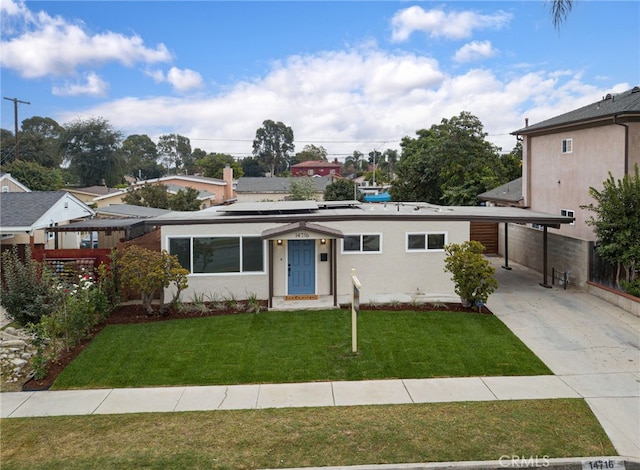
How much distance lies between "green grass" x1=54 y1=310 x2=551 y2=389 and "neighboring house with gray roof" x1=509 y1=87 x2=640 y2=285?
6.12m

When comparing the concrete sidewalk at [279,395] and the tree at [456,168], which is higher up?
the tree at [456,168]

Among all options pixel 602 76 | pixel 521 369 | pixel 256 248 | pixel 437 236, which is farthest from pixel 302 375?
pixel 602 76

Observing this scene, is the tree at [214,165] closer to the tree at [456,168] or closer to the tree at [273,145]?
the tree at [273,145]

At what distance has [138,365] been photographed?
34.6 feet

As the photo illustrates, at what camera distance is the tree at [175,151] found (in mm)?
113188

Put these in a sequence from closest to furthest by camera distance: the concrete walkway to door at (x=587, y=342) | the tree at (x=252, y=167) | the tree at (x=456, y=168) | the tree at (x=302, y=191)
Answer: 1. the concrete walkway to door at (x=587, y=342)
2. the tree at (x=456, y=168)
3. the tree at (x=302, y=191)
4. the tree at (x=252, y=167)

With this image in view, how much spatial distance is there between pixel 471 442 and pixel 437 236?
894cm

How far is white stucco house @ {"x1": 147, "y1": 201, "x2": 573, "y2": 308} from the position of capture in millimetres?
14828

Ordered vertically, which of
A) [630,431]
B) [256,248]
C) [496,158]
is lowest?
[630,431]

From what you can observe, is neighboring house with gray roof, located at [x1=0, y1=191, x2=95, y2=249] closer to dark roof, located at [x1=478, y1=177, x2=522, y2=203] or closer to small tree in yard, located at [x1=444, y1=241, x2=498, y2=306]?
small tree in yard, located at [x1=444, y1=241, x2=498, y2=306]

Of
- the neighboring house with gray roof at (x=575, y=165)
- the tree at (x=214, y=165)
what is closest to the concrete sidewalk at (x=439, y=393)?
the neighboring house with gray roof at (x=575, y=165)

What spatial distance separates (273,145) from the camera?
370ft

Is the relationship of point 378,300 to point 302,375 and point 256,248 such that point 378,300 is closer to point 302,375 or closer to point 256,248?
point 256,248

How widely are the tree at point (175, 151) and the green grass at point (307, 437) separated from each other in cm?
10967
